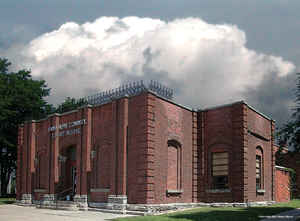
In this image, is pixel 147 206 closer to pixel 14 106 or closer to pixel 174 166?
pixel 174 166

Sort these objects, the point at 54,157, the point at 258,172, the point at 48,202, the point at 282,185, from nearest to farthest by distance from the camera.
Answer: the point at 258,172 < the point at 48,202 < the point at 54,157 < the point at 282,185

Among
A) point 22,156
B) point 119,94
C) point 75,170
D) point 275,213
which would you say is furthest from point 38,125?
point 275,213

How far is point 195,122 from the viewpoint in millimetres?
26000

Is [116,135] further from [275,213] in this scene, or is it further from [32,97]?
[32,97]

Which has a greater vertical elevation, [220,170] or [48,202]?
[220,170]

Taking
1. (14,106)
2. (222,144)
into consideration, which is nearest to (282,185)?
(222,144)

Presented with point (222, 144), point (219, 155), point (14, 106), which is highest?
point (14, 106)

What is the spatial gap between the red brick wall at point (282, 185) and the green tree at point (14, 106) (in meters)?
25.7

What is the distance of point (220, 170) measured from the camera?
24.6 metres

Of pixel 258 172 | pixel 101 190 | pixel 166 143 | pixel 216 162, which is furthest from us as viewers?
pixel 258 172

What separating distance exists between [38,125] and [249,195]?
1654cm

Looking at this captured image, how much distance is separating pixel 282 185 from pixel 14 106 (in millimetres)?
27577

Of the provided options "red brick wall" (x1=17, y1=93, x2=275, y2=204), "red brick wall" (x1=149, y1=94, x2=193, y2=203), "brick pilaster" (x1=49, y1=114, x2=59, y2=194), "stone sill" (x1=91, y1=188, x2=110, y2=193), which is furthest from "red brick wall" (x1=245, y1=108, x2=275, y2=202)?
"brick pilaster" (x1=49, y1=114, x2=59, y2=194)

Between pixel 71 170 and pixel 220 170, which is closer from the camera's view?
pixel 220 170
